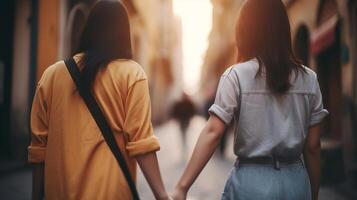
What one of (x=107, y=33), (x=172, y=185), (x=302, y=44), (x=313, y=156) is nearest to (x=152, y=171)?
(x=107, y=33)

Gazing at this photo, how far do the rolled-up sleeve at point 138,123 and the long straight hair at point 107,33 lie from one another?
8.6 inches

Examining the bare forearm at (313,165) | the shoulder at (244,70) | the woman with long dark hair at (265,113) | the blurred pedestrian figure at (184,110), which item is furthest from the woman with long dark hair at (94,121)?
the blurred pedestrian figure at (184,110)

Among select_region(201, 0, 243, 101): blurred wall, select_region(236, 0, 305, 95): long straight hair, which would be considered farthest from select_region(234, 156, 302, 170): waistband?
select_region(201, 0, 243, 101): blurred wall

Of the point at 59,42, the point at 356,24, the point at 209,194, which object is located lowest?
the point at 209,194

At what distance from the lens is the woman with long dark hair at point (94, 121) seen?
99.4 inches

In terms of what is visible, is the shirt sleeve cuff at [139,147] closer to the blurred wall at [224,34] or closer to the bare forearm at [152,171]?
the bare forearm at [152,171]

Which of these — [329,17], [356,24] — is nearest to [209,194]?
[356,24]

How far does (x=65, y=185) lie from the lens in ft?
8.34

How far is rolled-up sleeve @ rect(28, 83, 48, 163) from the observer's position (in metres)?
2.68

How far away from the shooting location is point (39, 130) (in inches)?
106

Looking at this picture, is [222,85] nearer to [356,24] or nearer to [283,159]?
[283,159]

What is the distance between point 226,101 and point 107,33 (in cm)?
72

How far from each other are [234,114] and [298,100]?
330 millimetres

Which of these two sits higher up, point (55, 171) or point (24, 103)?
point (55, 171)
